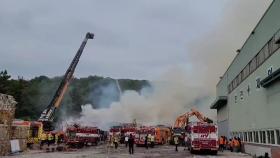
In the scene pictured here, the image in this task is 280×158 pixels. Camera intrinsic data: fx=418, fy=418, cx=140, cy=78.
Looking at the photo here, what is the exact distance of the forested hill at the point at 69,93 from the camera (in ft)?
347

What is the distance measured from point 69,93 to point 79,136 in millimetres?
82253

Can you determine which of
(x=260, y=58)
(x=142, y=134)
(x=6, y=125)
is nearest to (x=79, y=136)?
(x=142, y=134)

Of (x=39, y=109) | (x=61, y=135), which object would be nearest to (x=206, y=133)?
(x=61, y=135)

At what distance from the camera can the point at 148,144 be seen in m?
52.8

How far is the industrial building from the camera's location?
26.2 metres

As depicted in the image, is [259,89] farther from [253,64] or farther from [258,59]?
[253,64]

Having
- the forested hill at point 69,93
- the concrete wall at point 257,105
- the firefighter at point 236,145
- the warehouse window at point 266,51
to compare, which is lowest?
the firefighter at point 236,145

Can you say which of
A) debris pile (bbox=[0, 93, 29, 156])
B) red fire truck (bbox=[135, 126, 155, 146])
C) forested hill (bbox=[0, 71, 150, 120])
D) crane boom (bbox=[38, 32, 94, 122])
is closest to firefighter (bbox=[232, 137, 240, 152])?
red fire truck (bbox=[135, 126, 155, 146])

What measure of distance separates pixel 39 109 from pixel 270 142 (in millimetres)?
99663

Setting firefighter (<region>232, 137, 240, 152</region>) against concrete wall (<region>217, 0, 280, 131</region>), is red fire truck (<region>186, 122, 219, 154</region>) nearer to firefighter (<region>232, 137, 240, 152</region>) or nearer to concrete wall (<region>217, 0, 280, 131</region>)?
concrete wall (<region>217, 0, 280, 131</region>)

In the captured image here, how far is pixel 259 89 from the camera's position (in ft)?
105

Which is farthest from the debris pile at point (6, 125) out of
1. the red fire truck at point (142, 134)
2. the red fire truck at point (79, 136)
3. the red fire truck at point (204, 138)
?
the red fire truck at point (142, 134)

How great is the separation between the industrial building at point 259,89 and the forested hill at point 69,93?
171 feet

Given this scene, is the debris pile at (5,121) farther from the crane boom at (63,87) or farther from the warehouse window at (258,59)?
the crane boom at (63,87)
